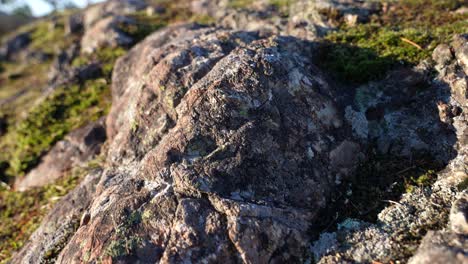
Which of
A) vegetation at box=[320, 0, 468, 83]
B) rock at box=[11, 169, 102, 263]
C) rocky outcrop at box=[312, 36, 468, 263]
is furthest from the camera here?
vegetation at box=[320, 0, 468, 83]

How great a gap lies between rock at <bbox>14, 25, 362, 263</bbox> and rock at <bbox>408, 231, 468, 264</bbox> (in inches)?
72.9

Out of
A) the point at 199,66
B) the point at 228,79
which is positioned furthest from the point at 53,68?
the point at 228,79

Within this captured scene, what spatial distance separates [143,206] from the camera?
6.59 meters

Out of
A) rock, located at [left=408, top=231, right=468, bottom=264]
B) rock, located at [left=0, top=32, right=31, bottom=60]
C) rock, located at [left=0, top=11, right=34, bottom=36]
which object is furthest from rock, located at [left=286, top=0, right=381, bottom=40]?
rock, located at [left=0, top=11, right=34, bottom=36]

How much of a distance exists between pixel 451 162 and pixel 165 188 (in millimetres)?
5498

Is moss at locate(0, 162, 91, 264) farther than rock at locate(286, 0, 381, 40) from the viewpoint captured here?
No

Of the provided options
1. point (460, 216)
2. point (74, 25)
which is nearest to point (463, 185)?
point (460, 216)

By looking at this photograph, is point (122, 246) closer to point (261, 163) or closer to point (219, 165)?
point (219, 165)

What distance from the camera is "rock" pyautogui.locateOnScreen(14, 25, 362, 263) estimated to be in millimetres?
6109

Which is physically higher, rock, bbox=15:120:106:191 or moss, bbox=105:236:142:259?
moss, bbox=105:236:142:259

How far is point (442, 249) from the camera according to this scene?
5.05 metres

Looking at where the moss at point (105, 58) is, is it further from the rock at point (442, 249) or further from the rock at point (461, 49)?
the rock at point (442, 249)

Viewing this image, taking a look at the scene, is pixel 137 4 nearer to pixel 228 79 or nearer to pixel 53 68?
pixel 53 68

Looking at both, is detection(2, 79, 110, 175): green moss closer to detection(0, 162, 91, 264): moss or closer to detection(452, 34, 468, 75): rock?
detection(0, 162, 91, 264): moss
